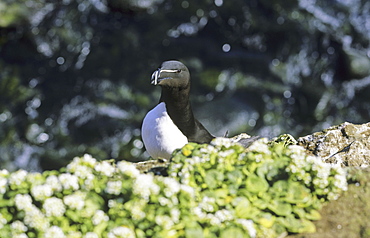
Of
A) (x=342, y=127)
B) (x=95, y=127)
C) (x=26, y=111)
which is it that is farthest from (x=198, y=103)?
(x=342, y=127)

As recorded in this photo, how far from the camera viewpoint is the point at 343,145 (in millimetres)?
4805

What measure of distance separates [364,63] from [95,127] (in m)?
6.09

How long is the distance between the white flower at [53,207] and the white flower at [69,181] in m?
0.14

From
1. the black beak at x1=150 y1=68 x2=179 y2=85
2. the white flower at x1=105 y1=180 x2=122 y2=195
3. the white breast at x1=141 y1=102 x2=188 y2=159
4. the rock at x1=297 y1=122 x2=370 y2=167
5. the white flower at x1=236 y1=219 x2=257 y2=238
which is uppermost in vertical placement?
the white flower at x1=236 y1=219 x2=257 y2=238

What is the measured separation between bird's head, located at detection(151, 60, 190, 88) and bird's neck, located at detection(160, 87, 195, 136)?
9 centimetres

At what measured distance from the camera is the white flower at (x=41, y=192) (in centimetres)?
296

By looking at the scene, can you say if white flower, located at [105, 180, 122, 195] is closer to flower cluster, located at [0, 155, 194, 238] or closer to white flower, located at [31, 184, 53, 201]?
flower cluster, located at [0, 155, 194, 238]

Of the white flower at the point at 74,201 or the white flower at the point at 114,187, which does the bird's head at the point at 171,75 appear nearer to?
the white flower at the point at 114,187

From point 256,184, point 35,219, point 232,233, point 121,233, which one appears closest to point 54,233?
point 35,219

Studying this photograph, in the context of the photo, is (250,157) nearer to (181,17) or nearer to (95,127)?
(95,127)

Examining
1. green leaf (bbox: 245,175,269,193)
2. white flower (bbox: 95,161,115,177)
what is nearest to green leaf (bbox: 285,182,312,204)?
green leaf (bbox: 245,175,269,193)

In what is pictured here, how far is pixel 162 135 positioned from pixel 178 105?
349 millimetres

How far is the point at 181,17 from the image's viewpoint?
13023 mm

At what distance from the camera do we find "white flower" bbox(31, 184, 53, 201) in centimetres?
296
